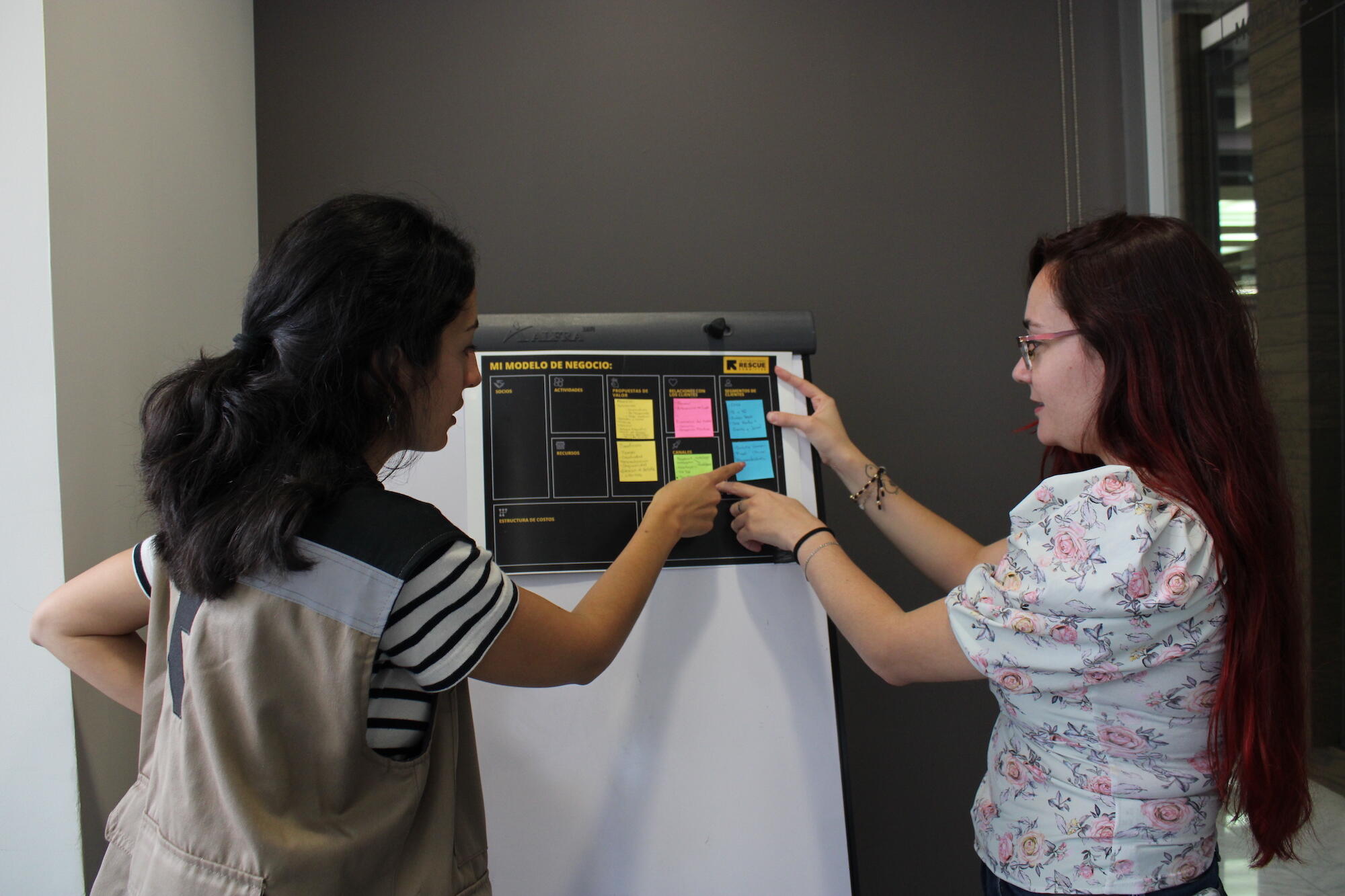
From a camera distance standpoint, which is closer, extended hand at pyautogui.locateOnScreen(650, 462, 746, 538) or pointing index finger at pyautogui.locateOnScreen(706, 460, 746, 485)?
extended hand at pyautogui.locateOnScreen(650, 462, 746, 538)

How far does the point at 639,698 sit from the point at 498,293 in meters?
1.03

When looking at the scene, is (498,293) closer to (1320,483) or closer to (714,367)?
(714,367)

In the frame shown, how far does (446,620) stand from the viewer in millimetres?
875

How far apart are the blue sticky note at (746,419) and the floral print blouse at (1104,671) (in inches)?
22.3

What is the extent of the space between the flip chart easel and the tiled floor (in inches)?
39.8

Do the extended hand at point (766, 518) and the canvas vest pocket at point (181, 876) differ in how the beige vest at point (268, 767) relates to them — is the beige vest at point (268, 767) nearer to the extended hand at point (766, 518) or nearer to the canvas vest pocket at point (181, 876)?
the canvas vest pocket at point (181, 876)

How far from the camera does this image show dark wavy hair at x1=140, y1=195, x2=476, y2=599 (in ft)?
2.74

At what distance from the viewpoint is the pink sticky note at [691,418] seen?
5.03ft

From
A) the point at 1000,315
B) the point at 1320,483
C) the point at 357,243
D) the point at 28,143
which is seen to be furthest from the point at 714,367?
the point at 1320,483

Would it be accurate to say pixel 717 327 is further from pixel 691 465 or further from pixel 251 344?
pixel 251 344

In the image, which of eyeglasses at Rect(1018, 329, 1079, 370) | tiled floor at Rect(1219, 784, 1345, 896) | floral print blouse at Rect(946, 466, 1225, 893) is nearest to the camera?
floral print blouse at Rect(946, 466, 1225, 893)

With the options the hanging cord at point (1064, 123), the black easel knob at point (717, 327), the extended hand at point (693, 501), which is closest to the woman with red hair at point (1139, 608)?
the extended hand at point (693, 501)

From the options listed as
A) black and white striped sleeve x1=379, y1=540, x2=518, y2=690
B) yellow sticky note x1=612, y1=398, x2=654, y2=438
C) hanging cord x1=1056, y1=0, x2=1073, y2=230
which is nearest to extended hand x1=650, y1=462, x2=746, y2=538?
yellow sticky note x1=612, y1=398, x2=654, y2=438

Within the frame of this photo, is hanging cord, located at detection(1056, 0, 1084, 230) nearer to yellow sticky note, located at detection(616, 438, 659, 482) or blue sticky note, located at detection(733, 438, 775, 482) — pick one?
blue sticky note, located at detection(733, 438, 775, 482)
